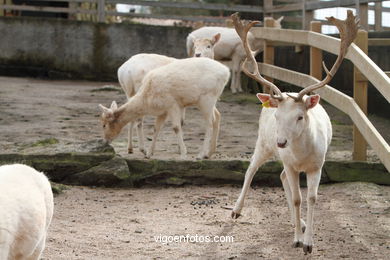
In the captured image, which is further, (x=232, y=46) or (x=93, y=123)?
(x=232, y=46)

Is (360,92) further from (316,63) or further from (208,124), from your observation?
(208,124)

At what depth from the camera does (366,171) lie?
28.3 ft

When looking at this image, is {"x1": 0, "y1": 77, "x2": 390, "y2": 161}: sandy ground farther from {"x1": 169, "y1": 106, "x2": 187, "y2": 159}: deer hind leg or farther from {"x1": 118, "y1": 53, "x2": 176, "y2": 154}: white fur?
{"x1": 118, "y1": 53, "x2": 176, "y2": 154}: white fur

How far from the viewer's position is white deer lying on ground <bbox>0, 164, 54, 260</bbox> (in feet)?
13.3

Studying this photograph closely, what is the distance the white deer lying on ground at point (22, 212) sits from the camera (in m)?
4.04

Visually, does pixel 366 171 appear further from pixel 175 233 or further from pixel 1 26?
pixel 1 26

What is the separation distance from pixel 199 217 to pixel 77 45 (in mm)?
11808

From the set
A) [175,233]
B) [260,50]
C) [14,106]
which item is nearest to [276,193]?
[175,233]

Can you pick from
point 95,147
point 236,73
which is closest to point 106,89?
point 236,73

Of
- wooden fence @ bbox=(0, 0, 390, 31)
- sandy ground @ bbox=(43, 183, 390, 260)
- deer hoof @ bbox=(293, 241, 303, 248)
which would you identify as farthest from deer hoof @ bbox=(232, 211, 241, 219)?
wooden fence @ bbox=(0, 0, 390, 31)

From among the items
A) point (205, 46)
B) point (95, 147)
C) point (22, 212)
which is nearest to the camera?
point (22, 212)

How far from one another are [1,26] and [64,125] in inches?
292

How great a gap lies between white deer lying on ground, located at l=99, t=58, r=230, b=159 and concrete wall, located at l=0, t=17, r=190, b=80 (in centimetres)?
836

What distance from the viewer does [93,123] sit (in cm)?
1236
